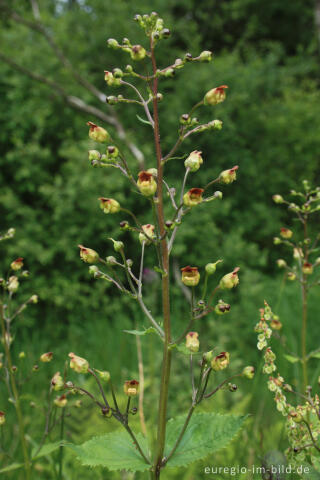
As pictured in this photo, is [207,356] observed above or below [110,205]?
below

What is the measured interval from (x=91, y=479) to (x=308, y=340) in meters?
2.13

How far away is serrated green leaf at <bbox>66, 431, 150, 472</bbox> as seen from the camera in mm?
1098

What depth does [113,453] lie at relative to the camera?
1.19m

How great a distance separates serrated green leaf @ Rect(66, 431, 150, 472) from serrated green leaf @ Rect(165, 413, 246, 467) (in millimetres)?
79

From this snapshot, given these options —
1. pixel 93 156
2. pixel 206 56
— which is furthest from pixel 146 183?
pixel 206 56

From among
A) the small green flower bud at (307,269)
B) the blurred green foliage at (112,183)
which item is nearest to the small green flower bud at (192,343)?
the small green flower bud at (307,269)

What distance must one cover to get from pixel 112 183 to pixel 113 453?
363 centimetres

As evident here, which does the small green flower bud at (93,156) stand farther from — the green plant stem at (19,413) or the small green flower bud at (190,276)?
the green plant stem at (19,413)

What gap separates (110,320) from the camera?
5039 mm

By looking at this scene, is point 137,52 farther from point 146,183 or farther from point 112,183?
point 112,183

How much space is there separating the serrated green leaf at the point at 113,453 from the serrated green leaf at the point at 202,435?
0.08 metres

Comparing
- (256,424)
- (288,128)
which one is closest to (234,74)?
(288,128)

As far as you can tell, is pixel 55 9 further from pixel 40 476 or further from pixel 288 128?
pixel 40 476

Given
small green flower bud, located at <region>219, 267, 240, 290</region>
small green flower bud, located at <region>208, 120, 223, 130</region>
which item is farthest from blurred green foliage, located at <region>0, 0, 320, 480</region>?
small green flower bud, located at <region>208, 120, 223, 130</region>
